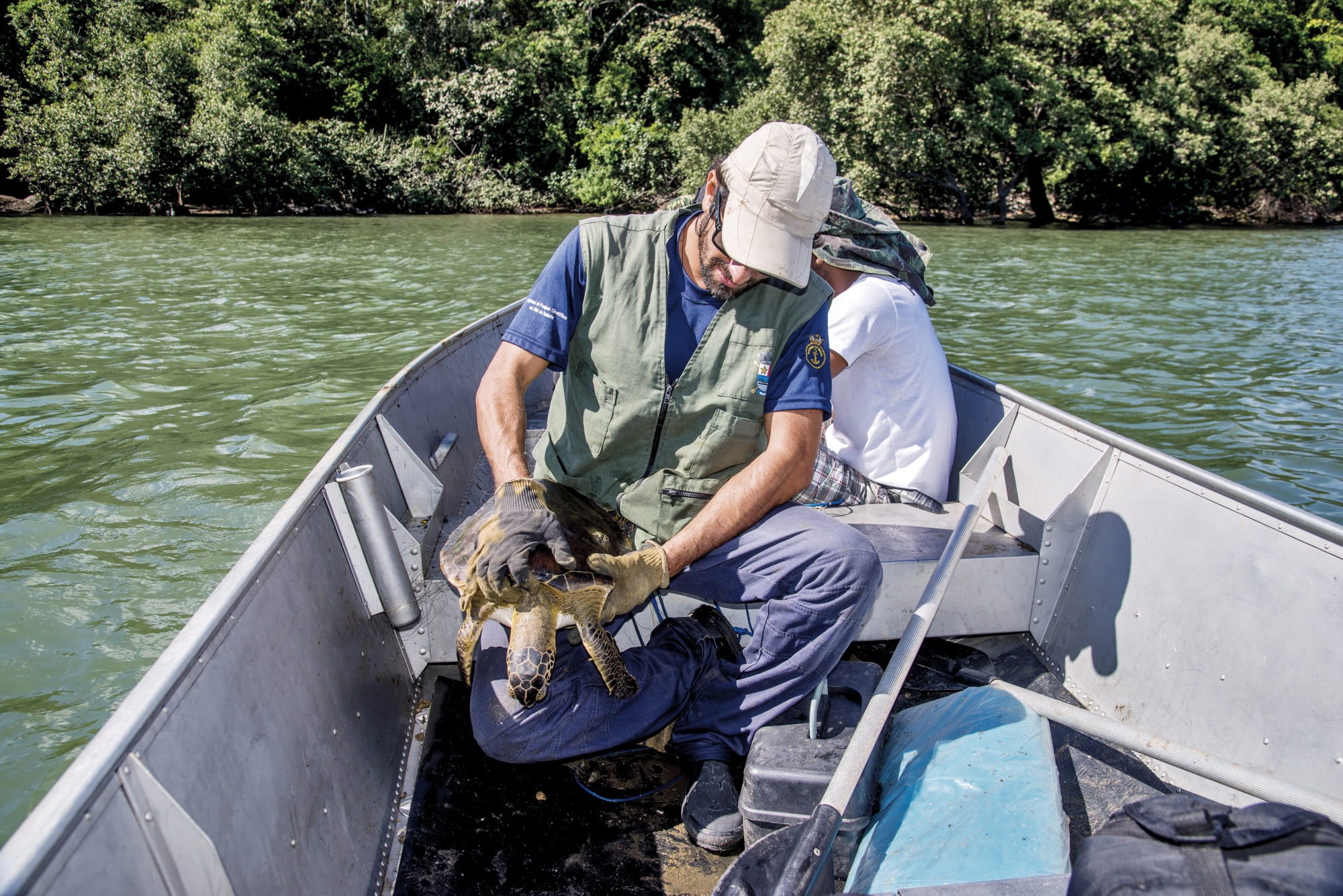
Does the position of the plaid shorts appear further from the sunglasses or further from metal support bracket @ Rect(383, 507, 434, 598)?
metal support bracket @ Rect(383, 507, 434, 598)

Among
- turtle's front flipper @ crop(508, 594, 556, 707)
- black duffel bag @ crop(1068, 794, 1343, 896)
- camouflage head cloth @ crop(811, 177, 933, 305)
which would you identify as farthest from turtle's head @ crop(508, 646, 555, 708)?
camouflage head cloth @ crop(811, 177, 933, 305)

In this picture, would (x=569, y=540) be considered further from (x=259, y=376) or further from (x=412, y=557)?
(x=259, y=376)

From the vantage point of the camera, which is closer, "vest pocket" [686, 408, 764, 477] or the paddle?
the paddle

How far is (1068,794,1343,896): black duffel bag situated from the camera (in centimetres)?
112

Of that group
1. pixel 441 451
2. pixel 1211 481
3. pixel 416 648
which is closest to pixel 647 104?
pixel 441 451

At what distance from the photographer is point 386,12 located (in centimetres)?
2933

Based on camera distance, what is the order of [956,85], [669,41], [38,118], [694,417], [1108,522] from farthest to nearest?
1. [669,41]
2. [38,118]
3. [956,85]
4. [1108,522]
5. [694,417]

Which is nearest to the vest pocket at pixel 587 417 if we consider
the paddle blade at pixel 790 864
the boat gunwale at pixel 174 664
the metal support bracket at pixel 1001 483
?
the boat gunwale at pixel 174 664

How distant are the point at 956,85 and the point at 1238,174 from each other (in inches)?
398

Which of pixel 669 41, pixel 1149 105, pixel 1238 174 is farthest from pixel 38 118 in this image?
pixel 1238 174

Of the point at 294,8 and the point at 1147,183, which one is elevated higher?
the point at 294,8

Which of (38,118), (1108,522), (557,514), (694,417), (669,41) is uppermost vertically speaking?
(669,41)

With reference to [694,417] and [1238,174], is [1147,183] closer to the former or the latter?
[1238,174]

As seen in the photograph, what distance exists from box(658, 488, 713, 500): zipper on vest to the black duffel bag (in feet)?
4.74
